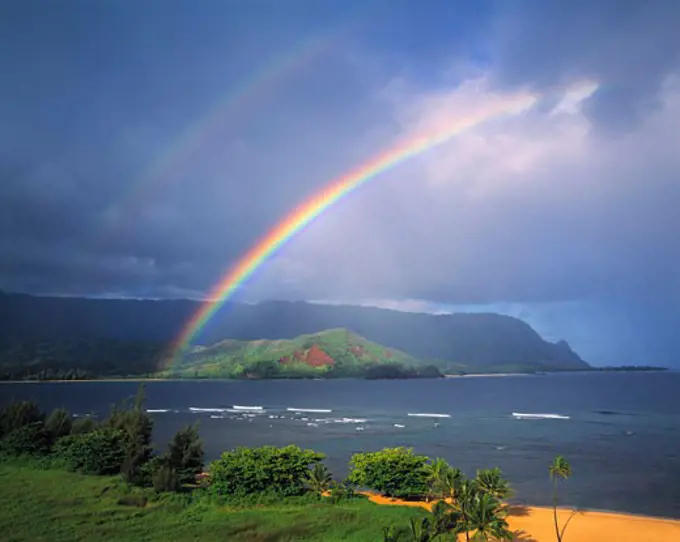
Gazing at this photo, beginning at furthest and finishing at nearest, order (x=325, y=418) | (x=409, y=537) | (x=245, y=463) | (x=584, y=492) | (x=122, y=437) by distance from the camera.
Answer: (x=325, y=418), (x=584, y=492), (x=122, y=437), (x=245, y=463), (x=409, y=537)

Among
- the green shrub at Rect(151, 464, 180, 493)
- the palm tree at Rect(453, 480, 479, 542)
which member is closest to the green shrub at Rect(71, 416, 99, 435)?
the green shrub at Rect(151, 464, 180, 493)

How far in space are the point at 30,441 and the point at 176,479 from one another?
1156cm

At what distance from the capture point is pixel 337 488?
26250 mm

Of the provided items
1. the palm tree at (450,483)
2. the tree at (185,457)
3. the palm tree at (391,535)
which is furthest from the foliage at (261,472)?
the palm tree at (391,535)

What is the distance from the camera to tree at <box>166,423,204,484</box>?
2884 centimetres

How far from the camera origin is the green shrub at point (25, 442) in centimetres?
3231

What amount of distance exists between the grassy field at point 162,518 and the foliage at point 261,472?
4.71 ft

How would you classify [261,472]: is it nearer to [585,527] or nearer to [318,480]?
[318,480]

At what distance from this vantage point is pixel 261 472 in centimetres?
2569

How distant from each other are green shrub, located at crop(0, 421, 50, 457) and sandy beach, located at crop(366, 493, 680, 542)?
725 inches

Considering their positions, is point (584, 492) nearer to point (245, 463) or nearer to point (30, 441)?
point (245, 463)

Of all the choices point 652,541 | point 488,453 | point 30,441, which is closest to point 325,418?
point 488,453

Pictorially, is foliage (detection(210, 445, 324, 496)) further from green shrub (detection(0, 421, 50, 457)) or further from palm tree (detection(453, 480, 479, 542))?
green shrub (detection(0, 421, 50, 457))

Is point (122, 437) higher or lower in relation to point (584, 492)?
higher
